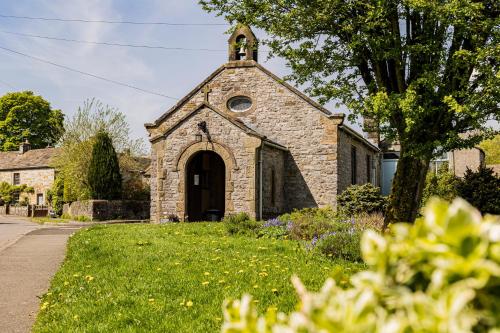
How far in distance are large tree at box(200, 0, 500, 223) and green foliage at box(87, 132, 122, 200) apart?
23.8 metres

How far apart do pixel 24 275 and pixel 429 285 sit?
9.24m

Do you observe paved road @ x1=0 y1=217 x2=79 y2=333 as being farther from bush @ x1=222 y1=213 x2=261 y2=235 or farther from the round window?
the round window

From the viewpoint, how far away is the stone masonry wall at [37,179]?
1806 inches

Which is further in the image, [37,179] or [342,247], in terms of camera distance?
[37,179]

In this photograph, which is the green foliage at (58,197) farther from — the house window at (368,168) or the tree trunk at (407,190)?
the tree trunk at (407,190)

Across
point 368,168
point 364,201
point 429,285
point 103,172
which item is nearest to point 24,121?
point 103,172

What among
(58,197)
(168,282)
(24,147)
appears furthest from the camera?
(24,147)

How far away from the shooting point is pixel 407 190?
9867mm

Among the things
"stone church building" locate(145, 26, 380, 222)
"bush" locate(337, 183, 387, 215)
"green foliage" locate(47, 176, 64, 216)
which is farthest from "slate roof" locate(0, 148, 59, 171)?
"bush" locate(337, 183, 387, 215)

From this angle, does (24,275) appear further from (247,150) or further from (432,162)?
(432,162)

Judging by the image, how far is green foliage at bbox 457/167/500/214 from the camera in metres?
17.2

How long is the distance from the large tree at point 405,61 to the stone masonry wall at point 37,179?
130ft

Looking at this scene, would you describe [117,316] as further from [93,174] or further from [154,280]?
[93,174]

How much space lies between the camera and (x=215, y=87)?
80.4ft
